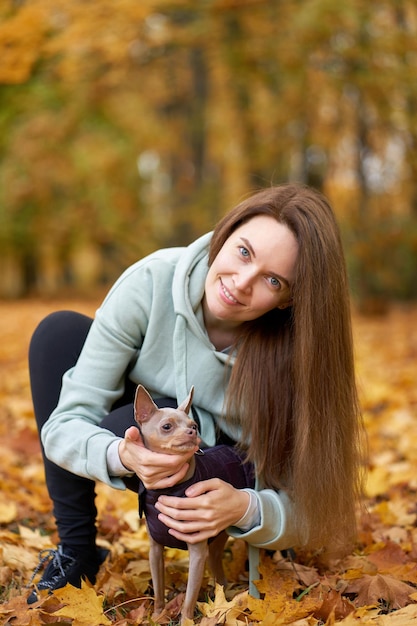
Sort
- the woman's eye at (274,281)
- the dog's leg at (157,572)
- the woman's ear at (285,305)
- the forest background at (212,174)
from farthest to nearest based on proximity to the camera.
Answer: the forest background at (212,174) → the woman's ear at (285,305) → the woman's eye at (274,281) → the dog's leg at (157,572)

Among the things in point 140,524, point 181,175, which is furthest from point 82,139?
point 140,524

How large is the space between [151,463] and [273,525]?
1.72 feet

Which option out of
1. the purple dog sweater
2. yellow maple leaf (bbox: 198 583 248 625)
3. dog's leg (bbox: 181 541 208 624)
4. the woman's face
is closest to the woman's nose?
the woman's face

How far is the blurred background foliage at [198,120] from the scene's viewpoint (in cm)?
704

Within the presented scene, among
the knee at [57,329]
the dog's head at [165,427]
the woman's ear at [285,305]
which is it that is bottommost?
the dog's head at [165,427]

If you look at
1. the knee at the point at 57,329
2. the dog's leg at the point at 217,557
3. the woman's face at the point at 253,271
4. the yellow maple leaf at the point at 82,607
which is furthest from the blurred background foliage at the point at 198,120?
the yellow maple leaf at the point at 82,607

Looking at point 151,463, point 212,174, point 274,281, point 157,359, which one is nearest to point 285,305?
point 274,281

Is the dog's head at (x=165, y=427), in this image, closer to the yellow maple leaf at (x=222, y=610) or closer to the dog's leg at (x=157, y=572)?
the dog's leg at (x=157, y=572)

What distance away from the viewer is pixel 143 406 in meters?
1.86

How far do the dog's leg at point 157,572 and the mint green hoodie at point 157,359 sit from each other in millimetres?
236

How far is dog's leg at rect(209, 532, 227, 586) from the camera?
2.21m

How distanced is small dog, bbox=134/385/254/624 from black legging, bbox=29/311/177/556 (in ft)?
0.91

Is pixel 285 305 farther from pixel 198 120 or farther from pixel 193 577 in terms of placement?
pixel 198 120

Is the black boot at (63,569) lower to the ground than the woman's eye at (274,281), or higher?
lower
